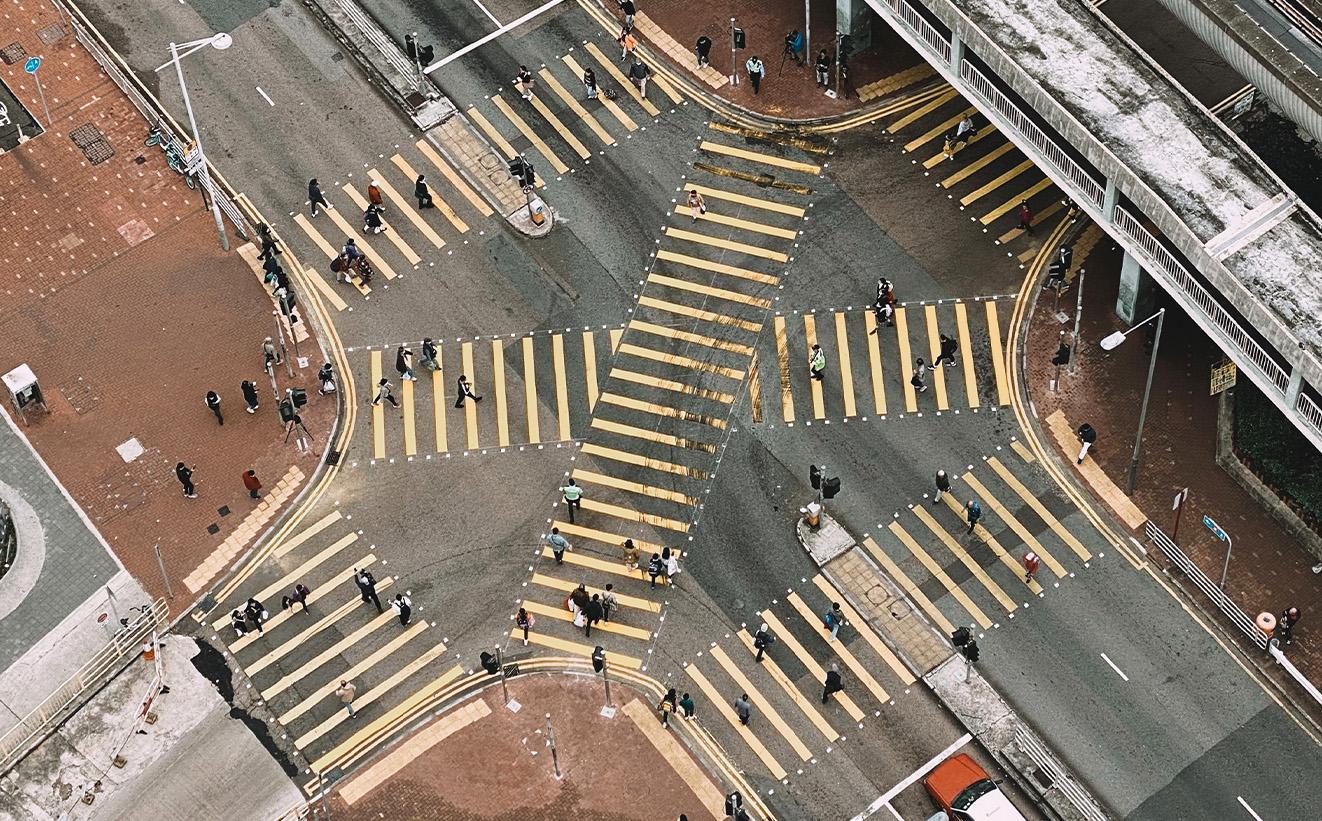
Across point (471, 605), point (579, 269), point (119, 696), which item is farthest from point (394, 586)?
point (579, 269)

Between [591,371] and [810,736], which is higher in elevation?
[591,371]

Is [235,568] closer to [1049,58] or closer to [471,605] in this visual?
[471,605]

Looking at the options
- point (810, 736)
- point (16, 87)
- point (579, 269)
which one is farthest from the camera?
point (16, 87)

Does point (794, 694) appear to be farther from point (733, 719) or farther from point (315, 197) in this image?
point (315, 197)

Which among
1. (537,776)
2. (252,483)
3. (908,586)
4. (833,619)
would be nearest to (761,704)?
(833,619)

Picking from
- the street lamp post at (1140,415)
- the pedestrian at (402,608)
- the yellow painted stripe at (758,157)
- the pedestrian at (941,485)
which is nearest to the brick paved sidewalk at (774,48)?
the yellow painted stripe at (758,157)

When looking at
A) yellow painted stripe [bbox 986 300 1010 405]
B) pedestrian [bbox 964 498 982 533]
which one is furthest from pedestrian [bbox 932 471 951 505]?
yellow painted stripe [bbox 986 300 1010 405]

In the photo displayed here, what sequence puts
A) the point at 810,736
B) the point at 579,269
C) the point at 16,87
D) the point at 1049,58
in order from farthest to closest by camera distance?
the point at 16,87
the point at 579,269
the point at 1049,58
the point at 810,736

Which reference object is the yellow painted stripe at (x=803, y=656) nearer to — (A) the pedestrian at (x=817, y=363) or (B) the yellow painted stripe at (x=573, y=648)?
(B) the yellow painted stripe at (x=573, y=648)
